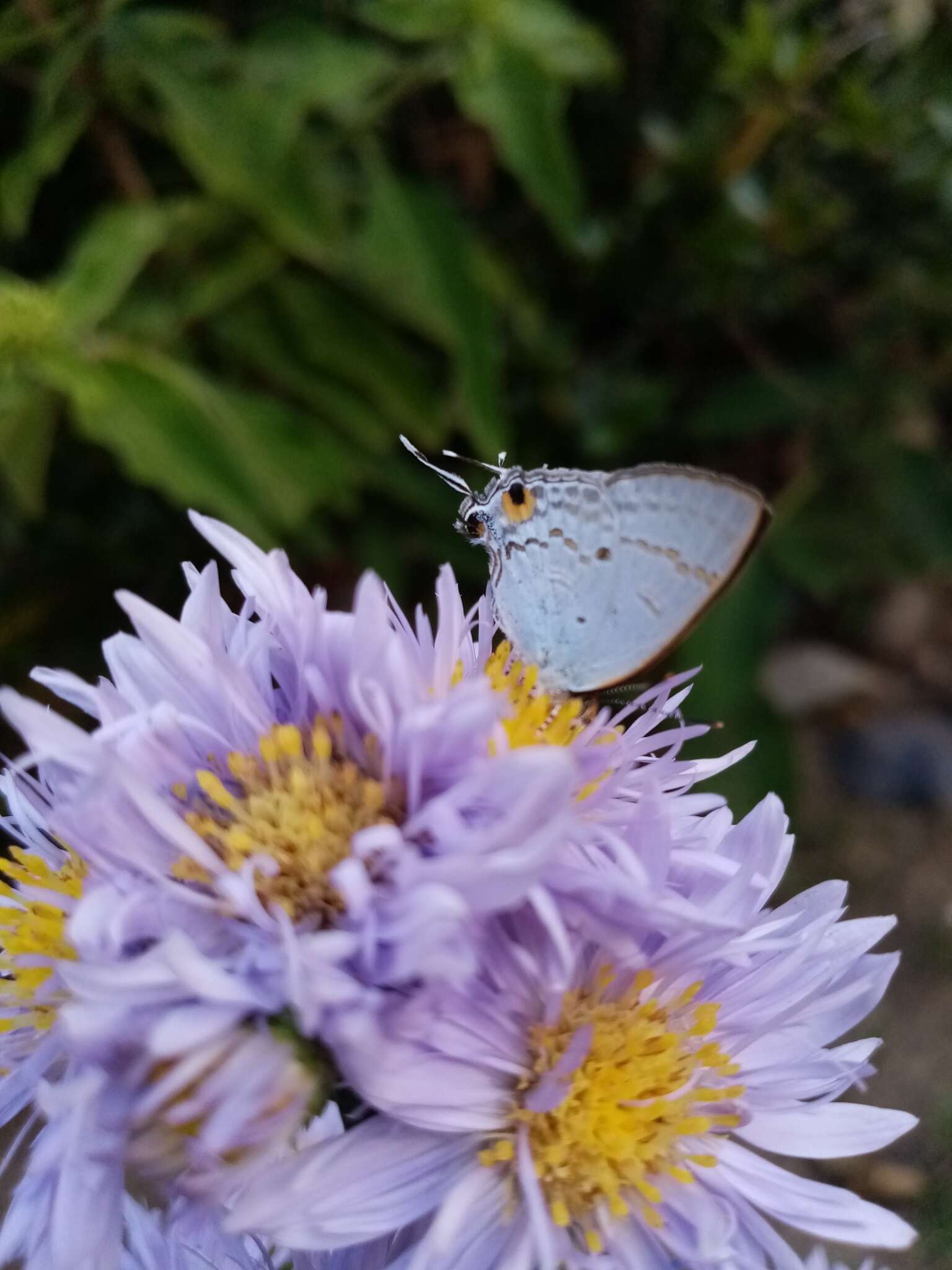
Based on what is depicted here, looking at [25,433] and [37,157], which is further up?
[37,157]

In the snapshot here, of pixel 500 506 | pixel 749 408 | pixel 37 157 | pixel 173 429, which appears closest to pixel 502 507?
pixel 500 506

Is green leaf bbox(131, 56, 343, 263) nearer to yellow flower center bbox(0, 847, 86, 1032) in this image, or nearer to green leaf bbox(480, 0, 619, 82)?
green leaf bbox(480, 0, 619, 82)

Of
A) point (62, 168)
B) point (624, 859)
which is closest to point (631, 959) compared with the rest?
point (624, 859)

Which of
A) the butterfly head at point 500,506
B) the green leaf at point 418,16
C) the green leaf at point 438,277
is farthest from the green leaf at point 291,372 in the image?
the butterfly head at point 500,506

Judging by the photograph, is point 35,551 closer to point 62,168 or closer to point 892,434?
point 62,168

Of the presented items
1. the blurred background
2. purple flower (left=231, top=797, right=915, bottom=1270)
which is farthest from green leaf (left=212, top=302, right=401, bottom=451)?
purple flower (left=231, top=797, right=915, bottom=1270)

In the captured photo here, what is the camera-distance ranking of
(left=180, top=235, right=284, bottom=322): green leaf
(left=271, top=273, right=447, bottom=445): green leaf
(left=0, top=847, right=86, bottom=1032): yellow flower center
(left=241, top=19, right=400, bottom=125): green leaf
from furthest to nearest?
(left=271, top=273, right=447, bottom=445): green leaf
(left=180, top=235, right=284, bottom=322): green leaf
(left=241, top=19, right=400, bottom=125): green leaf
(left=0, top=847, right=86, bottom=1032): yellow flower center

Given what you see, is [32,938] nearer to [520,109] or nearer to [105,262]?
[105,262]
